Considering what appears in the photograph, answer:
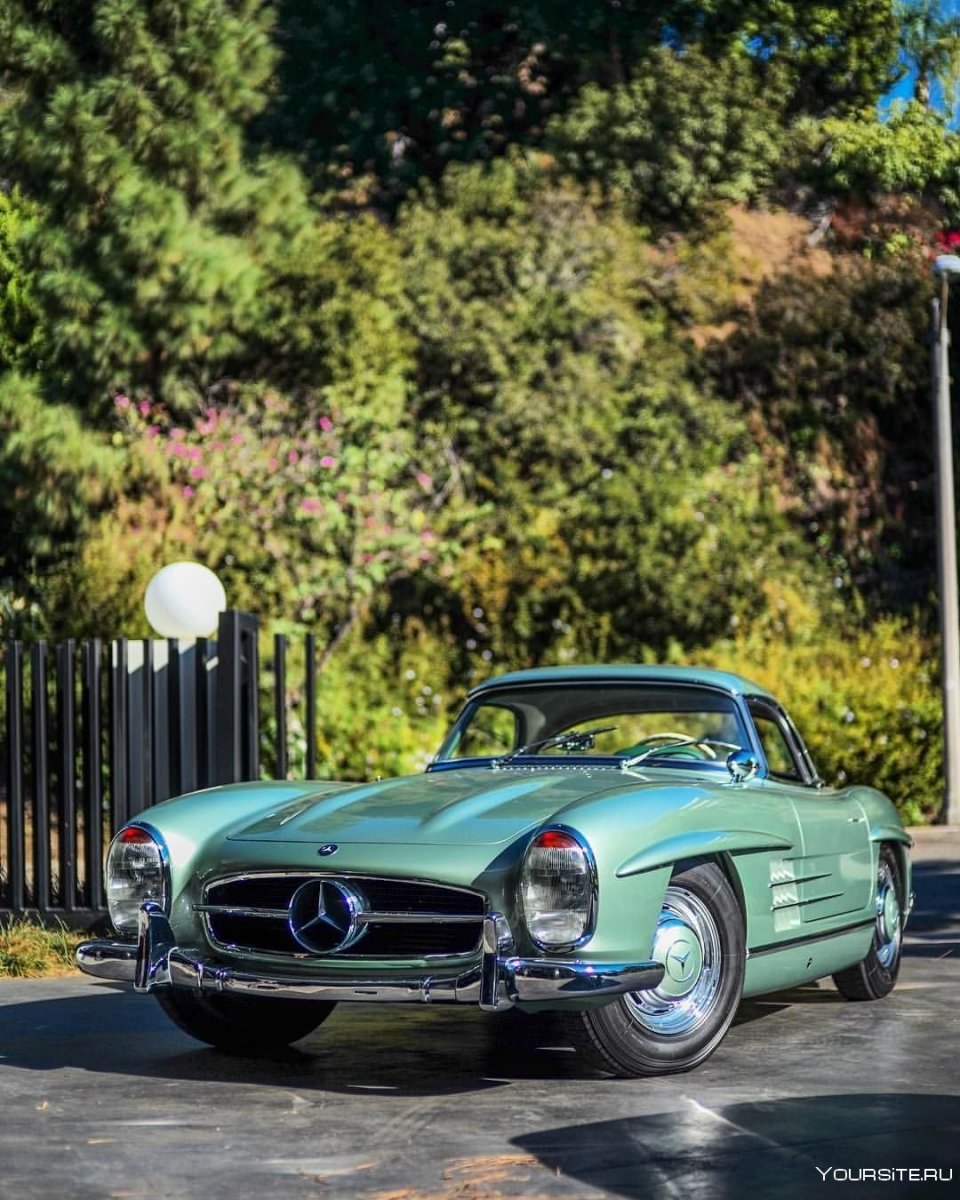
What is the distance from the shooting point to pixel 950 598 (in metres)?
19.0

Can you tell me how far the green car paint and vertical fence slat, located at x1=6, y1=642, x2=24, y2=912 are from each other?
3.59m

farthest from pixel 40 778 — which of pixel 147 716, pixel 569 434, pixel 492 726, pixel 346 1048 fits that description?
pixel 569 434

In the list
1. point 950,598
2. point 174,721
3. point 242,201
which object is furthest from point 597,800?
point 242,201

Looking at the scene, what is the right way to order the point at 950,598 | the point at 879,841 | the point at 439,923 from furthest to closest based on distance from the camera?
the point at 950,598
the point at 879,841
the point at 439,923

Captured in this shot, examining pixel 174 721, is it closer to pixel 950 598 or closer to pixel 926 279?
pixel 950 598

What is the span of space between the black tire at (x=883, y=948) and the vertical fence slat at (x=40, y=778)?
4.52 meters

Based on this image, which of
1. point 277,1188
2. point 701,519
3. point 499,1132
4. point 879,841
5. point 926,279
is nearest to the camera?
point 277,1188

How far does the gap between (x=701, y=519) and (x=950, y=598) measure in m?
3.03

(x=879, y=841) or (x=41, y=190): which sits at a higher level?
(x=41, y=190)

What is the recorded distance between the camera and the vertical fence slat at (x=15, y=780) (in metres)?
10.9

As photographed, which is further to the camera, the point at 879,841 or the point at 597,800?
the point at 879,841

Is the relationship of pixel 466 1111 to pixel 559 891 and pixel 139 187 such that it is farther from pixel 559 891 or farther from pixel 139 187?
pixel 139 187

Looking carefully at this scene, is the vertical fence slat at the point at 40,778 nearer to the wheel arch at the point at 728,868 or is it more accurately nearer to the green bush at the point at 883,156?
the wheel arch at the point at 728,868

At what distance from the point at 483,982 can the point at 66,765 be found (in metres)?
5.60
